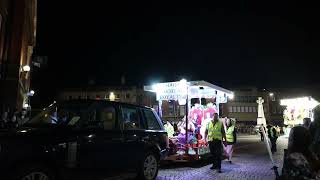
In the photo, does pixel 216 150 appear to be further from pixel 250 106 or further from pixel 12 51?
pixel 250 106

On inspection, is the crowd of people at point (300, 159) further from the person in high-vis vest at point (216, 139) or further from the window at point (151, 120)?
the person in high-vis vest at point (216, 139)

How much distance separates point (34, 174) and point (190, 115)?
1232 cm

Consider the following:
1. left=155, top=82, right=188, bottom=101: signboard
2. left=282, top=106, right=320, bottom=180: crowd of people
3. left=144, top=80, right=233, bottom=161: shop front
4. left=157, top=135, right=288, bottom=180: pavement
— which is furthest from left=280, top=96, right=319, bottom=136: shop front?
left=282, top=106, right=320, bottom=180: crowd of people

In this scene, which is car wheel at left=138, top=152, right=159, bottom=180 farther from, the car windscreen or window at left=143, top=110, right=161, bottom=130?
the car windscreen

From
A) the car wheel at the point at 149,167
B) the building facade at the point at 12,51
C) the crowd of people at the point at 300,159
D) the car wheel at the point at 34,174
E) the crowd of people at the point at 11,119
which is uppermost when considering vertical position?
the building facade at the point at 12,51

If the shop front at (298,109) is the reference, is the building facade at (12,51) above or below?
above

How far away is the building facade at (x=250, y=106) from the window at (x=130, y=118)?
240 feet

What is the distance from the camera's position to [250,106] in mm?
81875

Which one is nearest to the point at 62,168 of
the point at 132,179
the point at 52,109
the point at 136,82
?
the point at 52,109

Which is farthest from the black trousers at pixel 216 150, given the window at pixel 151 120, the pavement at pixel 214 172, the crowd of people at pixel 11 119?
the crowd of people at pixel 11 119

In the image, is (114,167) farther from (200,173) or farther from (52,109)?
(200,173)

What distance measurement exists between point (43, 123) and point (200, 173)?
5.87 m

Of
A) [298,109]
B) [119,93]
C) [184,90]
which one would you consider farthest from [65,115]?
[119,93]

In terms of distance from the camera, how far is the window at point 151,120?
10109 mm
